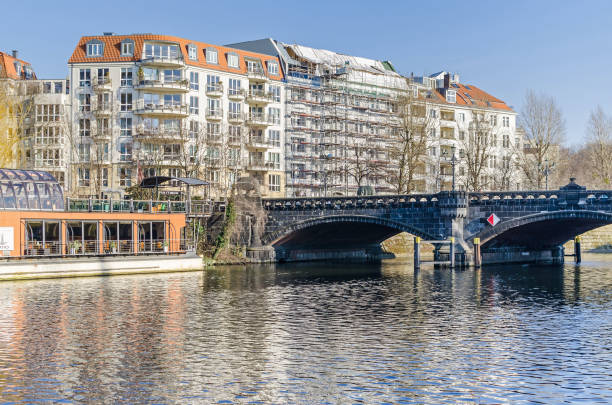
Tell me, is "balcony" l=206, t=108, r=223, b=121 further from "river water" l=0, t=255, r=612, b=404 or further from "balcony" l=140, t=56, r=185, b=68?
"river water" l=0, t=255, r=612, b=404

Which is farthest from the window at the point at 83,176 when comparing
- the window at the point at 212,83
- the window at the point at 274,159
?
the window at the point at 274,159

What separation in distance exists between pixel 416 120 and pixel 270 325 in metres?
67.4

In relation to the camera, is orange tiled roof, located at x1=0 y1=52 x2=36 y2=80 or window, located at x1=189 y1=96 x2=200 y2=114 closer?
window, located at x1=189 y1=96 x2=200 y2=114

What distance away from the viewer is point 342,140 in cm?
11319

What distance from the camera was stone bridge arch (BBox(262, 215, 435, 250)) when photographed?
7117 cm

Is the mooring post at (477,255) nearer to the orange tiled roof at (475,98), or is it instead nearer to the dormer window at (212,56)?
the dormer window at (212,56)

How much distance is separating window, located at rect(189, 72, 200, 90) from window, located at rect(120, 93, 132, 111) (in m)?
7.15

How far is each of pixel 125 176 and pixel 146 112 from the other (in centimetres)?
762

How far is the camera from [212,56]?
99312 millimetres

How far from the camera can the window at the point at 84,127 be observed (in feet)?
307

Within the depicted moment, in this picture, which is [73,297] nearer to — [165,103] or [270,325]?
[270,325]

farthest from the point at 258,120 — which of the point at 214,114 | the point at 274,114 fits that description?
the point at 214,114

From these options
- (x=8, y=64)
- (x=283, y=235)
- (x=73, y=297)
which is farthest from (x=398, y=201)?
(x=8, y=64)

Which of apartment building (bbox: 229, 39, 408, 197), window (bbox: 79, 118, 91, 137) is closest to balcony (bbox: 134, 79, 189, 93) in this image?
window (bbox: 79, 118, 91, 137)
